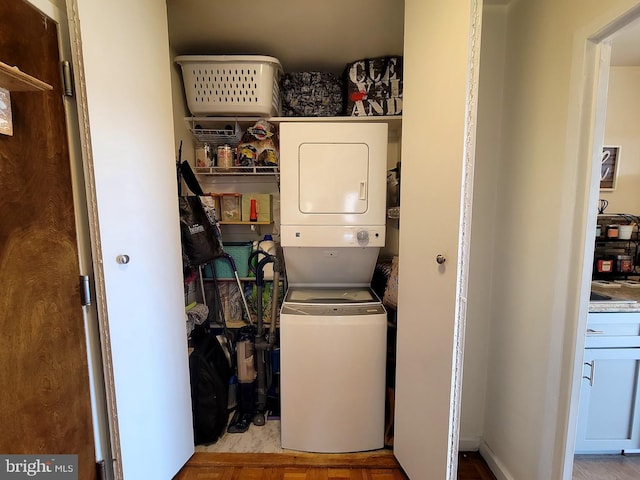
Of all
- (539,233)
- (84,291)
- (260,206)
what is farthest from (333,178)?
(84,291)

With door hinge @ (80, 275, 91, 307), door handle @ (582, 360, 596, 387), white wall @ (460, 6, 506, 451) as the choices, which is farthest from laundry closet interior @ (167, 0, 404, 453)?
door handle @ (582, 360, 596, 387)

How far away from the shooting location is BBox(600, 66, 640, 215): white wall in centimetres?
182

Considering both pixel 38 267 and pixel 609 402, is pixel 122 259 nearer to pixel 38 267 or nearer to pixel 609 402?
pixel 38 267

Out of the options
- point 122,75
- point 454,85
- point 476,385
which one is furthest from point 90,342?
point 476,385

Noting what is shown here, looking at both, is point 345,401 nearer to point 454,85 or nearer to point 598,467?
point 598,467

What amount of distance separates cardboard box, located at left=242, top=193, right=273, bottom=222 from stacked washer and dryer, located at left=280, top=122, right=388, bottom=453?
1.18 ft

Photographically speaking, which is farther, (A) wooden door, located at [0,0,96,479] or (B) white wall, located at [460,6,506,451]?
(B) white wall, located at [460,6,506,451]

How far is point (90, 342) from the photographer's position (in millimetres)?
1045

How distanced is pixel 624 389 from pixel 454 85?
1870 mm

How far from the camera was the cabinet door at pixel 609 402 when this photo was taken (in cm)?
144

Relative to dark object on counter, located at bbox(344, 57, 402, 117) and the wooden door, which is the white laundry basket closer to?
dark object on counter, located at bbox(344, 57, 402, 117)

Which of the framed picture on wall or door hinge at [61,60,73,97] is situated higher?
door hinge at [61,60,73,97]

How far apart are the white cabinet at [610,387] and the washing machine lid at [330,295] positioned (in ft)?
3.80

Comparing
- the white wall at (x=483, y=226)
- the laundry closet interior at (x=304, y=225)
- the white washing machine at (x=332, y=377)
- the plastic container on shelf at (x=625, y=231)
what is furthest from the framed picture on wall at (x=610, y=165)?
the white washing machine at (x=332, y=377)
